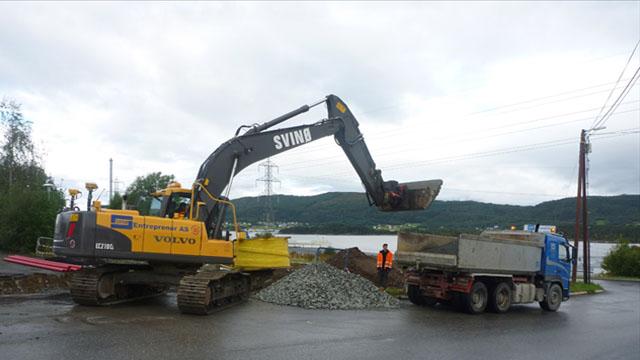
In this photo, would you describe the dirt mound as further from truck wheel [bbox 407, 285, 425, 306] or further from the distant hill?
the distant hill

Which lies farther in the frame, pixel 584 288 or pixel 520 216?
pixel 520 216

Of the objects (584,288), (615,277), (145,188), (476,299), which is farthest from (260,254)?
(615,277)

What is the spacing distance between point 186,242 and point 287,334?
3478 millimetres

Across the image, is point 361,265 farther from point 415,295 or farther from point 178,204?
point 178,204

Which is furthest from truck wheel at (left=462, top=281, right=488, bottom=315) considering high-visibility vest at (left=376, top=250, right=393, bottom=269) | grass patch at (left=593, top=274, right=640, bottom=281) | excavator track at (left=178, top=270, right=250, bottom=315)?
grass patch at (left=593, top=274, right=640, bottom=281)

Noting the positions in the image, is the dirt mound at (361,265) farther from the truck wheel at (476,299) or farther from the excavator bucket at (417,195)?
the truck wheel at (476,299)

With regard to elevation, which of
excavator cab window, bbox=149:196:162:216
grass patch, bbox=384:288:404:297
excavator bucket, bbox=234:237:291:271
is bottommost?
grass patch, bbox=384:288:404:297

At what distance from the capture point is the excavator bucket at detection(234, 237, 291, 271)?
1498 centimetres

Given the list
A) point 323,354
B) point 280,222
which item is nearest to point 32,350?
point 323,354

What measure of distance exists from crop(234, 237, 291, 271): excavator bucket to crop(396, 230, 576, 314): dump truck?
379 cm

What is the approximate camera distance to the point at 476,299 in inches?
649

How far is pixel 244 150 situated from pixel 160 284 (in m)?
3.94


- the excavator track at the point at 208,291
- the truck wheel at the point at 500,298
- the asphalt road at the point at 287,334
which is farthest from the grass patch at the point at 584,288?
the excavator track at the point at 208,291

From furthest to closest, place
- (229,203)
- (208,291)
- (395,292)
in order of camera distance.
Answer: (395,292)
(229,203)
(208,291)
